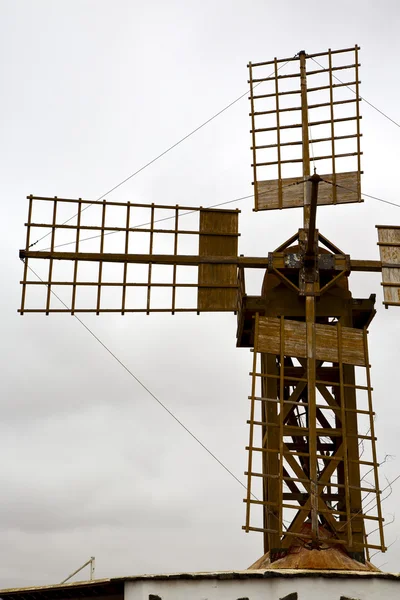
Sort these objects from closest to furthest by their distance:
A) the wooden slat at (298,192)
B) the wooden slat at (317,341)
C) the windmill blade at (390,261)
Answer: the wooden slat at (317,341) < the windmill blade at (390,261) < the wooden slat at (298,192)

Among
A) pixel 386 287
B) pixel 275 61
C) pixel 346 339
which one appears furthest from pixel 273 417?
pixel 275 61

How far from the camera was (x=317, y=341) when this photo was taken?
53.3 ft

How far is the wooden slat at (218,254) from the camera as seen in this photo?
17.0 meters

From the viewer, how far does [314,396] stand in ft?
51.8

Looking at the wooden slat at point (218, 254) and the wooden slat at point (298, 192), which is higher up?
the wooden slat at point (298, 192)

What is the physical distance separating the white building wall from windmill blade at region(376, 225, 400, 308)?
17.8 ft

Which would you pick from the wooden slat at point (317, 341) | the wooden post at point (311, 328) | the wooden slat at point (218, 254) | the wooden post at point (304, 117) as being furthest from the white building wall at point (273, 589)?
the wooden post at point (304, 117)

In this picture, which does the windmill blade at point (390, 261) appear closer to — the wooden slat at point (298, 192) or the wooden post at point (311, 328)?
the wooden slat at point (298, 192)

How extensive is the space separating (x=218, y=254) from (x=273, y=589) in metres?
6.27

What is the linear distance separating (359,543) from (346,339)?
3283 mm

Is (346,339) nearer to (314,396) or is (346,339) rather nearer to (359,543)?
(314,396)

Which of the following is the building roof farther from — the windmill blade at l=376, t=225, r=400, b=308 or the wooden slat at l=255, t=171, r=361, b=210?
the wooden slat at l=255, t=171, r=361, b=210

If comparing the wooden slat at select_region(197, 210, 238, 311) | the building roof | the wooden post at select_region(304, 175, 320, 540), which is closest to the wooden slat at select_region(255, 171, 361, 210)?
the wooden post at select_region(304, 175, 320, 540)

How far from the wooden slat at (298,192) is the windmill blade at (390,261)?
0.78 metres
